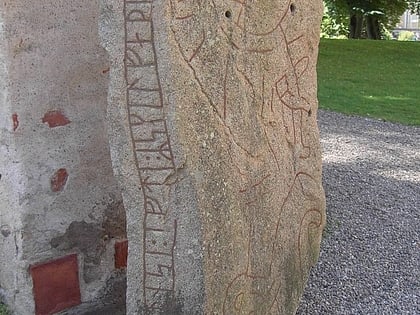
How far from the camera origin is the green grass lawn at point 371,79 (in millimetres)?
10344

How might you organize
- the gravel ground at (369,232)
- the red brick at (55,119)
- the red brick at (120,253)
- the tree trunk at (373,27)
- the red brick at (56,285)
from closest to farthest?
the red brick at (55,119) < the red brick at (56,285) < the red brick at (120,253) < the gravel ground at (369,232) < the tree trunk at (373,27)

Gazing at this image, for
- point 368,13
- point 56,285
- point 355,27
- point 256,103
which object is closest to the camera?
point 256,103

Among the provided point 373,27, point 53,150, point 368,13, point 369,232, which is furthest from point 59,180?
point 373,27

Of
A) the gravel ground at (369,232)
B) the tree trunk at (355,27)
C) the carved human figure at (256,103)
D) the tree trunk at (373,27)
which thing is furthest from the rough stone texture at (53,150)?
the tree trunk at (355,27)

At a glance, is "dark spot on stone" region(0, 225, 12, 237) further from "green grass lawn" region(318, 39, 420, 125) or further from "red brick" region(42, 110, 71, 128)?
"green grass lawn" region(318, 39, 420, 125)

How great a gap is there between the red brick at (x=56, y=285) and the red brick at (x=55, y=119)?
2.06ft

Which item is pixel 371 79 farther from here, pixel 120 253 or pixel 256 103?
pixel 256 103

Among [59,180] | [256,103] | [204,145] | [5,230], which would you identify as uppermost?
[256,103]

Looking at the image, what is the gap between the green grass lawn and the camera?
10.3 metres

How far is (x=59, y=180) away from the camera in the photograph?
354cm

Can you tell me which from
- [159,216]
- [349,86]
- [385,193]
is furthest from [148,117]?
[349,86]

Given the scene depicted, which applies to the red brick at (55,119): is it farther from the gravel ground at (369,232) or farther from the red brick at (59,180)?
the gravel ground at (369,232)

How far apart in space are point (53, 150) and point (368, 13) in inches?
739

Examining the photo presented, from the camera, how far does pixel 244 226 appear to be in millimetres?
3074
